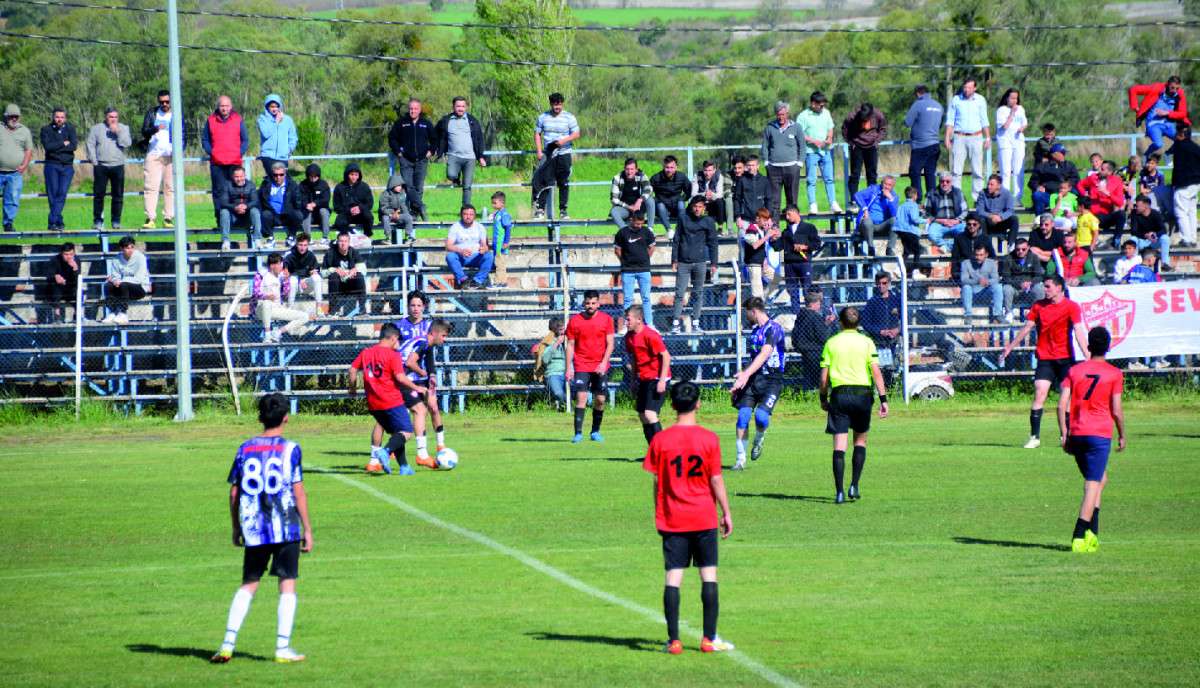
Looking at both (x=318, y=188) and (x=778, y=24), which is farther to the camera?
(x=778, y=24)

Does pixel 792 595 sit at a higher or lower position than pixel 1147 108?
lower

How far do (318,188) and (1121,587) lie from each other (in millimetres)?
21579

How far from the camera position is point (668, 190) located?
3045cm

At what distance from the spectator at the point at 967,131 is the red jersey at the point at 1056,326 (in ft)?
34.9

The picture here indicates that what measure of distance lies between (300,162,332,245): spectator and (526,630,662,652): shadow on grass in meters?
20.6

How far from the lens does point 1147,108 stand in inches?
1316

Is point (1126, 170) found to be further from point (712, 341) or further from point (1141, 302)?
point (712, 341)

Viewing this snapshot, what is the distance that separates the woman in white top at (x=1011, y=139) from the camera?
103 feet

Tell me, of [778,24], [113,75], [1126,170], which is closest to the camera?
[1126,170]

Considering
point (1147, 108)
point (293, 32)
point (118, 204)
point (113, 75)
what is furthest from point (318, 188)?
point (293, 32)

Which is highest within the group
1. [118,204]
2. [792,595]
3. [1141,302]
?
[118,204]

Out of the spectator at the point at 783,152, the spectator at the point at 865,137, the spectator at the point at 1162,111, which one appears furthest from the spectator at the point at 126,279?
the spectator at the point at 1162,111

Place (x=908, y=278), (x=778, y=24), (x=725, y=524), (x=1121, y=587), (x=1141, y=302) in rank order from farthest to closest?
(x=778, y=24) < (x=908, y=278) < (x=1141, y=302) < (x=1121, y=587) < (x=725, y=524)

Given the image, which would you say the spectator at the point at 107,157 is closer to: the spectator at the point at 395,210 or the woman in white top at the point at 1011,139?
the spectator at the point at 395,210
